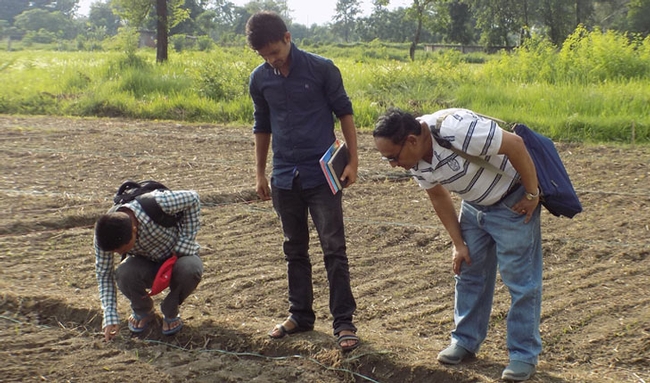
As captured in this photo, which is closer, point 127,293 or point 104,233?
point 104,233

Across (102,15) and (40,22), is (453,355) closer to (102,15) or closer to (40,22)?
(40,22)

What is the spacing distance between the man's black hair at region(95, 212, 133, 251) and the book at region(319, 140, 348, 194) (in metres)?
1.08

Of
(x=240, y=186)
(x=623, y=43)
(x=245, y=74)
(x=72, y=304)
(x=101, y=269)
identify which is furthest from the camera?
(x=245, y=74)

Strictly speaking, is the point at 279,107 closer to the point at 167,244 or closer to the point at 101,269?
the point at 167,244

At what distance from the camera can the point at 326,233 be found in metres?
4.17

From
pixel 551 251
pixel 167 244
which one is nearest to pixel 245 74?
pixel 551 251

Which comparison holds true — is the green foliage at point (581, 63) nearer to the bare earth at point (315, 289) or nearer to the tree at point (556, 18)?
the bare earth at point (315, 289)

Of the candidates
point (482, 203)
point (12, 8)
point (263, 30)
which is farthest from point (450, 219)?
point (12, 8)

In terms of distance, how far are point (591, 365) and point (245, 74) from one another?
12.4 meters

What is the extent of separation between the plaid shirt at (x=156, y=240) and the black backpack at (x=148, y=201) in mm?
26

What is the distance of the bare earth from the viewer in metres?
4.27

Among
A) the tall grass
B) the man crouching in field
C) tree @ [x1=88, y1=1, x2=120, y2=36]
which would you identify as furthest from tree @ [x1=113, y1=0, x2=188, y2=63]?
tree @ [x1=88, y1=1, x2=120, y2=36]

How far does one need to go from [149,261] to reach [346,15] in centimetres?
8707

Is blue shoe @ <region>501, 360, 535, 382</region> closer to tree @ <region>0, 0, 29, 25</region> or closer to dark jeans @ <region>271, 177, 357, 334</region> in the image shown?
dark jeans @ <region>271, 177, 357, 334</region>
